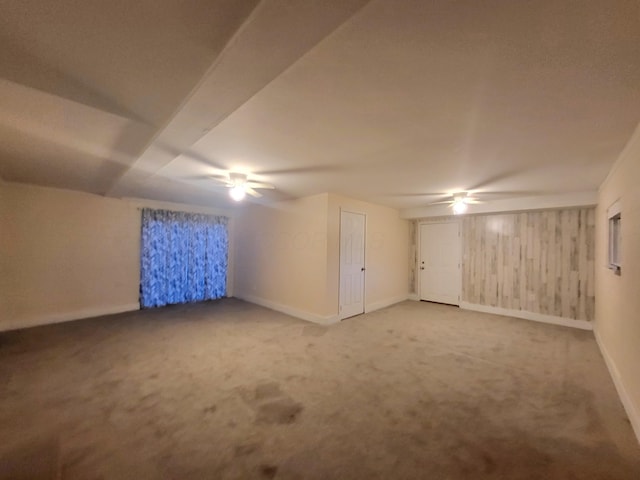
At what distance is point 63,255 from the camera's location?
4.57 m

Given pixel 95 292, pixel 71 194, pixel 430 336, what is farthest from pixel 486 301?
pixel 71 194

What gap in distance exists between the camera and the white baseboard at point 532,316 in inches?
Answer: 178

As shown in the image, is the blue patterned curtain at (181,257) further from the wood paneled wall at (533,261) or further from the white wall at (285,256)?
the wood paneled wall at (533,261)

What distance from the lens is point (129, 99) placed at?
5.62 ft

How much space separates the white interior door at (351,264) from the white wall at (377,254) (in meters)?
0.13

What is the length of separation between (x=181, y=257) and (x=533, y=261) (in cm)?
717

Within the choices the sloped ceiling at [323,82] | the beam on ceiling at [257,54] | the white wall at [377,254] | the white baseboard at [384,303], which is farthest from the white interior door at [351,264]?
the beam on ceiling at [257,54]

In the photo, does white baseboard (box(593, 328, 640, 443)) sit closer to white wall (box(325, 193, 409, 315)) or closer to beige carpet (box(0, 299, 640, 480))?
beige carpet (box(0, 299, 640, 480))

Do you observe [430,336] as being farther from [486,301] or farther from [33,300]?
[33,300]

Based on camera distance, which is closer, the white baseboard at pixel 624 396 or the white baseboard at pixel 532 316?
the white baseboard at pixel 624 396

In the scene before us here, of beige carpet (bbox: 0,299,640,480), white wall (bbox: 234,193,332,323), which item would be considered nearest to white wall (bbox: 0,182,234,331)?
beige carpet (bbox: 0,299,640,480)

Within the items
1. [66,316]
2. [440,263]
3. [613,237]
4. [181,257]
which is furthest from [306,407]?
[440,263]

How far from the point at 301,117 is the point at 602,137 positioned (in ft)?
7.96

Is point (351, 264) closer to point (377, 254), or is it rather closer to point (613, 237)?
point (377, 254)
